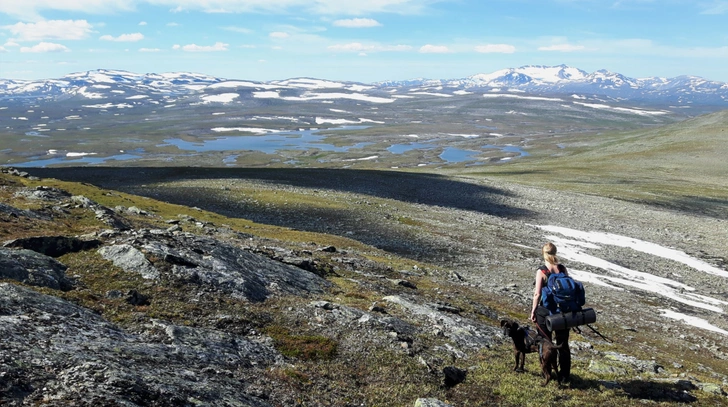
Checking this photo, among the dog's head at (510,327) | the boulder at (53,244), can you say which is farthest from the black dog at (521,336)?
the boulder at (53,244)

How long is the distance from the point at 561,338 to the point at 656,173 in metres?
141

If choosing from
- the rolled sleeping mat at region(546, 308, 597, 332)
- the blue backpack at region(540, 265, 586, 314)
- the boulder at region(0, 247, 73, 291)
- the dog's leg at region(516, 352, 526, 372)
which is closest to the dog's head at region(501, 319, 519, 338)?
the dog's leg at region(516, 352, 526, 372)

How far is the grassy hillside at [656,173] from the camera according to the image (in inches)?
3515

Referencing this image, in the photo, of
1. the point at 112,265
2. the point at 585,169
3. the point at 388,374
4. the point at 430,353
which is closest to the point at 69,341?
the point at 112,265

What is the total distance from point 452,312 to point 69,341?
16.0m

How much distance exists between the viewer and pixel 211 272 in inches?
739

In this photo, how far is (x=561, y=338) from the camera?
13.0 meters

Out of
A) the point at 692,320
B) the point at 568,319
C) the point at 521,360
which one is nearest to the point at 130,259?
the point at 521,360

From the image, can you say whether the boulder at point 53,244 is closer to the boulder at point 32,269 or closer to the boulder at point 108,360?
the boulder at point 32,269

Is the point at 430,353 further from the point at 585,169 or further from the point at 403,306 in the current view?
the point at 585,169

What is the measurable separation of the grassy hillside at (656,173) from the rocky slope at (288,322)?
5357cm

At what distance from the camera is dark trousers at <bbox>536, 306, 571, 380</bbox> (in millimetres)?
13023

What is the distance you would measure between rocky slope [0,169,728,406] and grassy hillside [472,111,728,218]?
176ft

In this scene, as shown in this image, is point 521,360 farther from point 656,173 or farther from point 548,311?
point 656,173
